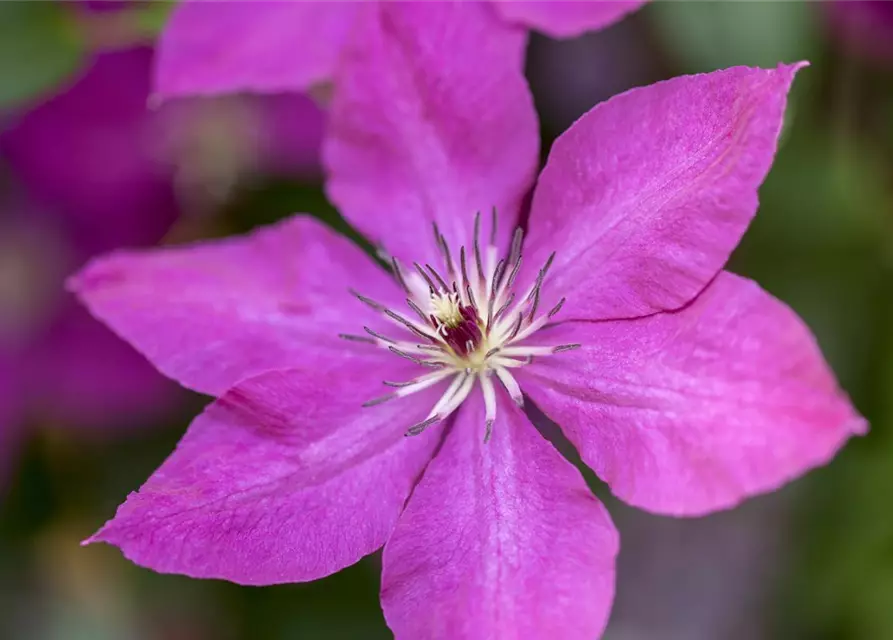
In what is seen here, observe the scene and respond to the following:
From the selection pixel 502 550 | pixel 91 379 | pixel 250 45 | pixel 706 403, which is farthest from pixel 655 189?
pixel 91 379

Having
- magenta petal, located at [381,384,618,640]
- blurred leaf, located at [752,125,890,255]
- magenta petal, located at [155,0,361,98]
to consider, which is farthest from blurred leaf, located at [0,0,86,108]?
blurred leaf, located at [752,125,890,255]

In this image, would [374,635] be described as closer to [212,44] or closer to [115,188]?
[115,188]

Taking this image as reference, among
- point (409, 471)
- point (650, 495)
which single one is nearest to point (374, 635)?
point (409, 471)

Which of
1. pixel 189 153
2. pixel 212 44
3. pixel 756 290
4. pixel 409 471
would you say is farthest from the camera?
pixel 189 153

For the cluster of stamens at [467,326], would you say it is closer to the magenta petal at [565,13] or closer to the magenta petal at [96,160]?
the magenta petal at [565,13]

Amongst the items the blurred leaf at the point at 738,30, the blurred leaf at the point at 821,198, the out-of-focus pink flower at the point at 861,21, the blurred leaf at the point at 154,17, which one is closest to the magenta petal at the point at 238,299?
the blurred leaf at the point at 154,17

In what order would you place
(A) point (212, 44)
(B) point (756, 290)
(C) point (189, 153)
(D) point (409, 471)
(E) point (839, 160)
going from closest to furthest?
(B) point (756, 290) → (D) point (409, 471) → (A) point (212, 44) → (E) point (839, 160) → (C) point (189, 153)

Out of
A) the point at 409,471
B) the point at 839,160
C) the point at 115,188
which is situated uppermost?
the point at 115,188
